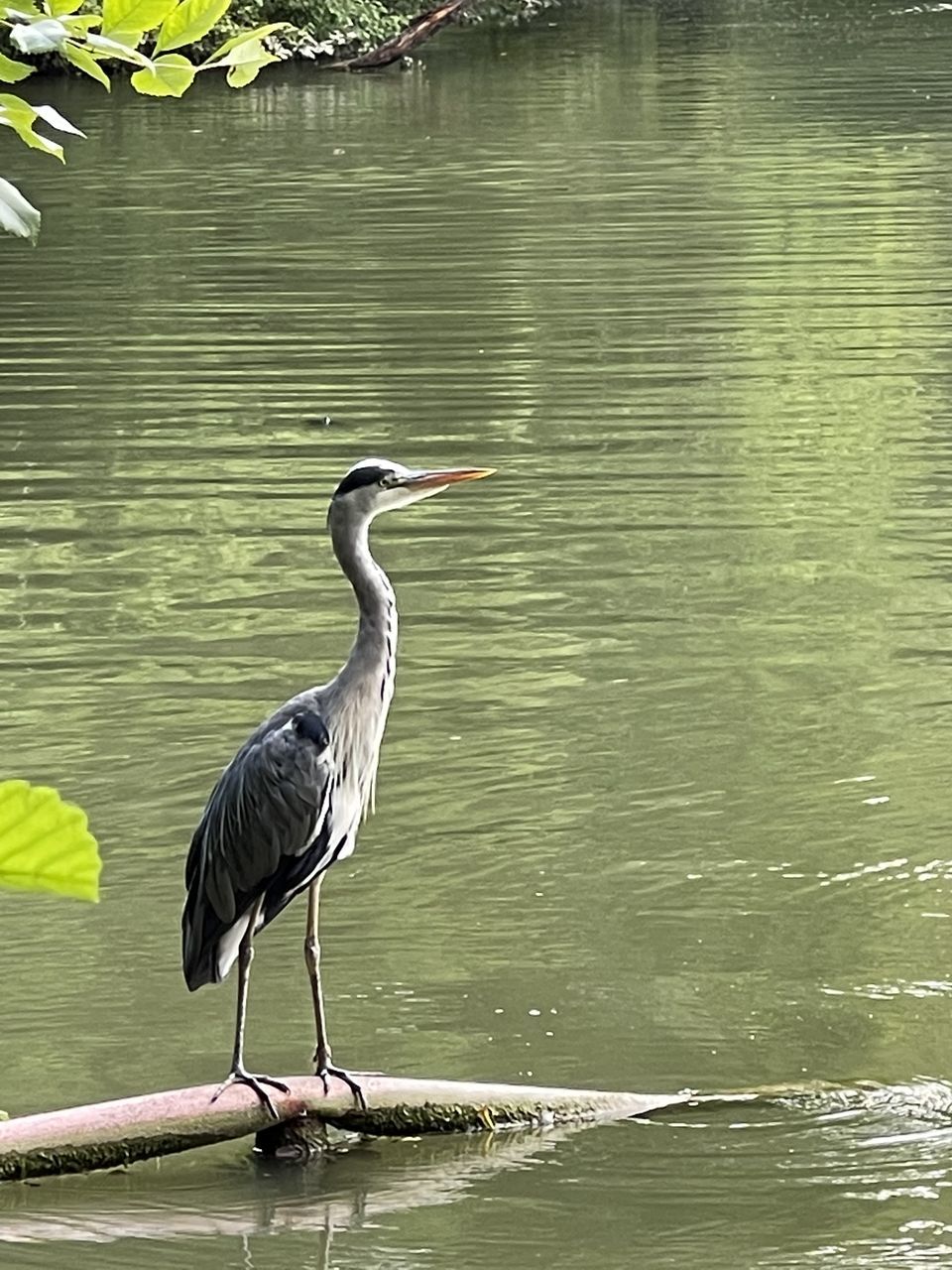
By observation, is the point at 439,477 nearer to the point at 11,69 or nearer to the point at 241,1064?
the point at 241,1064

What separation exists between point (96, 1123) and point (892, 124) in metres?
21.3

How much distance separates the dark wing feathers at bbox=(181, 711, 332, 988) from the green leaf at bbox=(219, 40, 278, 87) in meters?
2.77

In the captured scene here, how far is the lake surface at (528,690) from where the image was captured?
481 cm

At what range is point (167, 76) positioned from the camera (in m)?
1.80

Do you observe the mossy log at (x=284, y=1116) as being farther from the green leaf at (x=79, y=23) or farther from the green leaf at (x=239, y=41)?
the green leaf at (x=79, y=23)

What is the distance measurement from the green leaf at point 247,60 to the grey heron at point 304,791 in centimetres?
263

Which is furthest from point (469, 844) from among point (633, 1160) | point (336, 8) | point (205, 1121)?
point (336, 8)

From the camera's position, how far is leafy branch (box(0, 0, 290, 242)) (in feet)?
4.90

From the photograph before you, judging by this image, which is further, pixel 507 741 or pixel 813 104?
pixel 813 104

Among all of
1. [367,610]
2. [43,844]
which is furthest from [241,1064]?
[43,844]

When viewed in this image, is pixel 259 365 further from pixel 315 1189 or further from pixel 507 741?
pixel 315 1189

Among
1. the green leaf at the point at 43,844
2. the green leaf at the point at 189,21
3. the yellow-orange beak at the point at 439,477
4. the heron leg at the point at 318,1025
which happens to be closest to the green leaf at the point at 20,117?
the green leaf at the point at 189,21

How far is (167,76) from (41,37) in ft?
1.03

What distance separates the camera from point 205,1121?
442 cm
